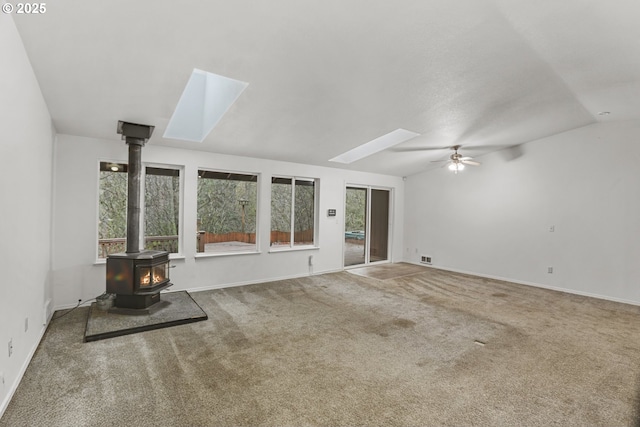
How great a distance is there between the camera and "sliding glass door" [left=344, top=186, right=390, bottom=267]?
7535 millimetres

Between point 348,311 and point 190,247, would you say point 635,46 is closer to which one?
point 348,311

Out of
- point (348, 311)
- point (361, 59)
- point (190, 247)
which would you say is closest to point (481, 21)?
point (361, 59)

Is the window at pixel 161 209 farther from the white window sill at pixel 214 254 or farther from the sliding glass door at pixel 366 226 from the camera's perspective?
the sliding glass door at pixel 366 226

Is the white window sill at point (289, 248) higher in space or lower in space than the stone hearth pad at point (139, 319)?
higher

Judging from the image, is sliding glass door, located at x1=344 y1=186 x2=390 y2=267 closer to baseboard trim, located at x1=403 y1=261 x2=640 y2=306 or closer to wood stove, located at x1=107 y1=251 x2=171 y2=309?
baseboard trim, located at x1=403 y1=261 x2=640 y2=306

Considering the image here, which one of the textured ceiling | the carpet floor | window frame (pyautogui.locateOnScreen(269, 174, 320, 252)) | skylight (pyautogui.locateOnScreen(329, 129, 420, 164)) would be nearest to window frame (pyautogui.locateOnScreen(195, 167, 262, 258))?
window frame (pyautogui.locateOnScreen(269, 174, 320, 252))

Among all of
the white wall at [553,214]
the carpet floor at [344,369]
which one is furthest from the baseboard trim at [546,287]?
the carpet floor at [344,369]

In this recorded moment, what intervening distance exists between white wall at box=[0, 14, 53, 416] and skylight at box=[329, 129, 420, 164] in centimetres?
445

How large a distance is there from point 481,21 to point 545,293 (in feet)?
16.4

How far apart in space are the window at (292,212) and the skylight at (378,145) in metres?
0.88

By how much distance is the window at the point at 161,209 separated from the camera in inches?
193

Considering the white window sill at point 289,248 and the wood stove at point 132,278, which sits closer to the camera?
the wood stove at point 132,278

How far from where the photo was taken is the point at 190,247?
16.7ft

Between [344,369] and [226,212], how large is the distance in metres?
3.73
